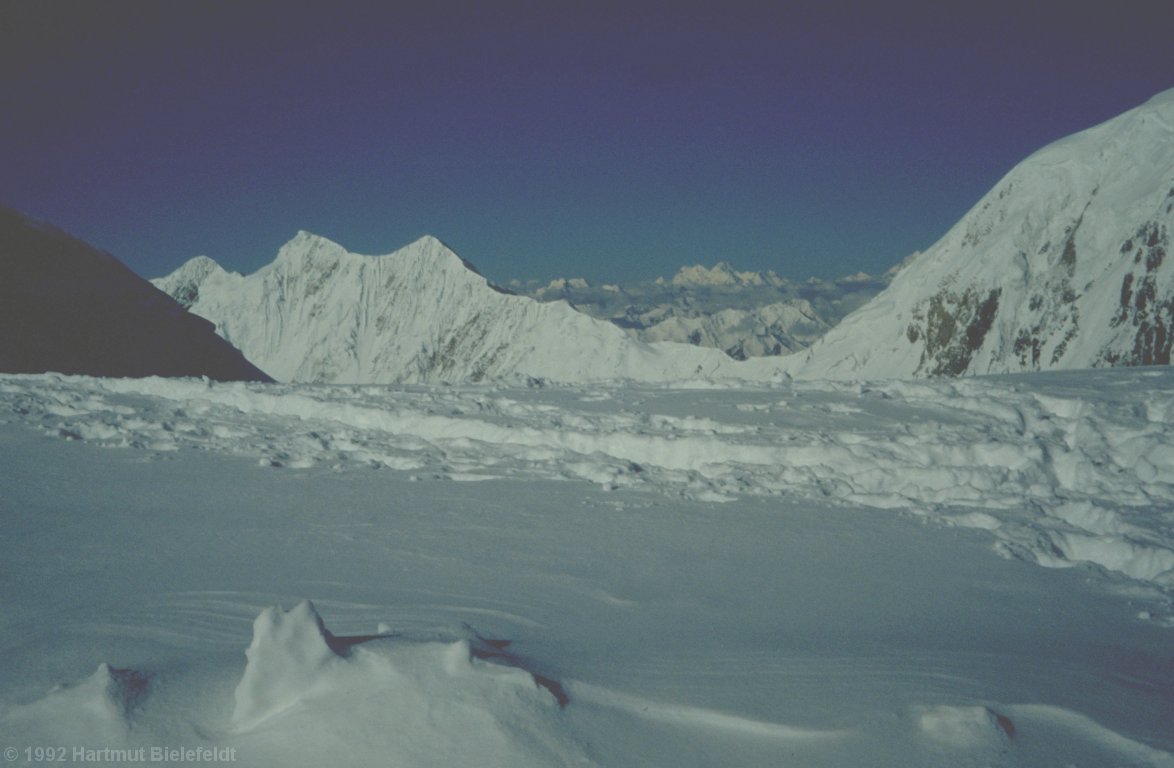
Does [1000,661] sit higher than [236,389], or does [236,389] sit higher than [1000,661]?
[236,389]

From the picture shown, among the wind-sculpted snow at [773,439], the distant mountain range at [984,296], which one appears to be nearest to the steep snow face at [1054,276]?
the distant mountain range at [984,296]

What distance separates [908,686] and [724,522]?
2788mm

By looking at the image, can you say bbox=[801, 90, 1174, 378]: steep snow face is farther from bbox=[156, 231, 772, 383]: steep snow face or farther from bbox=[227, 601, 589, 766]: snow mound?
bbox=[227, 601, 589, 766]: snow mound

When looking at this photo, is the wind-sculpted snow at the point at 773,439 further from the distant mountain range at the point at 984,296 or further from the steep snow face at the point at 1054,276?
the steep snow face at the point at 1054,276

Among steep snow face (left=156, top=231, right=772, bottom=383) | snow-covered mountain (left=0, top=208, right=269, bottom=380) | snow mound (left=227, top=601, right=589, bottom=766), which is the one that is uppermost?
steep snow face (left=156, top=231, right=772, bottom=383)

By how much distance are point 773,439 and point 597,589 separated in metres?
4.69

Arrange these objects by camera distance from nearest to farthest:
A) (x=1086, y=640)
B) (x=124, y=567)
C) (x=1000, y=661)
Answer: (x=1000, y=661)
(x=1086, y=640)
(x=124, y=567)

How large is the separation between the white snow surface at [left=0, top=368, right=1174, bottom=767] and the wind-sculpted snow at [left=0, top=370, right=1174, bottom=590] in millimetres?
54

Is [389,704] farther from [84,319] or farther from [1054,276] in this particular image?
[1054,276]

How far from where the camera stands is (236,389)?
12.2 m

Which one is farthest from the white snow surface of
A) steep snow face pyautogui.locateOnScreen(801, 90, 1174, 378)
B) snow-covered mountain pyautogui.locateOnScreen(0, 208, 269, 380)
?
steep snow face pyautogui.locateOnScreen(801, 90, 1174, 378)

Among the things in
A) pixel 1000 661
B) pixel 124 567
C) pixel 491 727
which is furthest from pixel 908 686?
pixel 124 567

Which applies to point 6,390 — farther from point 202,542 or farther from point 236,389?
point 202,542

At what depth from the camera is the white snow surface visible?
8.10ft
